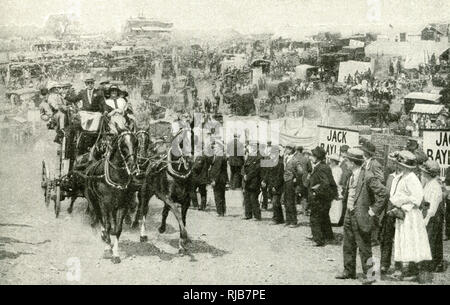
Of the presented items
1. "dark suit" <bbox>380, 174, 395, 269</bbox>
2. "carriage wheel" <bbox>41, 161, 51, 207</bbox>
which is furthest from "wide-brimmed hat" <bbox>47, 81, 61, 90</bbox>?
"dark suit" <bbox>380, 174, 395, 269</bbox>

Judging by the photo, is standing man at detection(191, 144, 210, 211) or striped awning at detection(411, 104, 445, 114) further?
striped awning at detection(411, 104, 445, 114)

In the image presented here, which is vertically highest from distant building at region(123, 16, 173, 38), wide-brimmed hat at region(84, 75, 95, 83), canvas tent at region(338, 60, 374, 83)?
distant building at region(123, 16, 173, 38)

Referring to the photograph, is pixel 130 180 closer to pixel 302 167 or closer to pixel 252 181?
pixel 252 181

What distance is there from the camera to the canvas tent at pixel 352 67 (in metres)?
10.2

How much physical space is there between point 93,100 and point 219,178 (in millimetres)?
2864

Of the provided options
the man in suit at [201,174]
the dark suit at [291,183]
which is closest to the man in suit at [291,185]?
the dark suit at [291,183]

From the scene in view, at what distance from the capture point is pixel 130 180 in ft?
26.7

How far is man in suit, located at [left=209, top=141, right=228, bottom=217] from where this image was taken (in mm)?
10578

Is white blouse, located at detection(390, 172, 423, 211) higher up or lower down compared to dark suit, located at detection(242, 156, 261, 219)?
higher up

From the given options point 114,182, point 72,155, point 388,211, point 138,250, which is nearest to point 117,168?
point 114,182

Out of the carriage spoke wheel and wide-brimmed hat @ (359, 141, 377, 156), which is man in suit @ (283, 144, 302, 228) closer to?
wide-brimmed hat @ (359, 141, 377, 156)

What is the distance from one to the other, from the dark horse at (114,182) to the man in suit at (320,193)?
280 cm

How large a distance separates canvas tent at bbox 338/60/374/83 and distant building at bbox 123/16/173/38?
10.4ft
